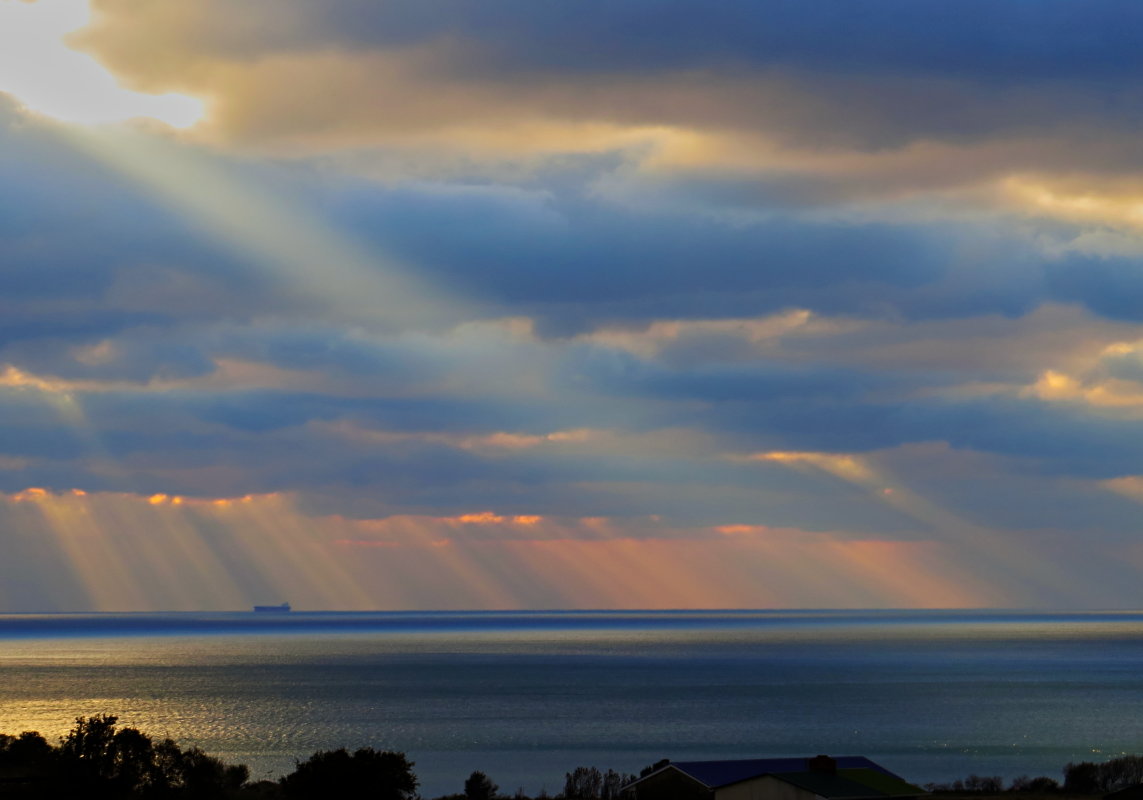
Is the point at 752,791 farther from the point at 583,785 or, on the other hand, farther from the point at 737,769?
the point at 583,785

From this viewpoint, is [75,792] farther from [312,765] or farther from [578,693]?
[578,693]

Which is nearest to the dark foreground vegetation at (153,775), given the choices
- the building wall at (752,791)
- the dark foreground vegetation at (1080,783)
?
the building wall at (752,791)

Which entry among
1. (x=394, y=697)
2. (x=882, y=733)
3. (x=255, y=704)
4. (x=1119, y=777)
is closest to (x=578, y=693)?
(x=394, y=697)

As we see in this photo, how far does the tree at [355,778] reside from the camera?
68125 millimetres

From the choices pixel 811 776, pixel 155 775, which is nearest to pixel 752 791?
pixel 811 776

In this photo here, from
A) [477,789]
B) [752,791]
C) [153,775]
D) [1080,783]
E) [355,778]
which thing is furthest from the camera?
[1080,783]

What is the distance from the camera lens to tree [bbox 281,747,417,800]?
6812 centimetres

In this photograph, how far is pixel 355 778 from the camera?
225ft

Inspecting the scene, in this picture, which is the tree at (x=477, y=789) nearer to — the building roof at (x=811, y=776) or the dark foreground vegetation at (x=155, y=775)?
the dark foreground vegetation at (x=155, y=775)

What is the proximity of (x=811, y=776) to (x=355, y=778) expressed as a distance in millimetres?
21963

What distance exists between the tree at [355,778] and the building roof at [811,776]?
1295 centimetres

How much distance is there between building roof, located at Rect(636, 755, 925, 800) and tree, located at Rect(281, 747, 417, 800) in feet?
42.5

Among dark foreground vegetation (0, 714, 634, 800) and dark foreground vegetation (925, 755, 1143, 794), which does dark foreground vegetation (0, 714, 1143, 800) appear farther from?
dark foreground vegetation (925, 755, 1143, 794)

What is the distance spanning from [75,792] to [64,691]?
462 feet
